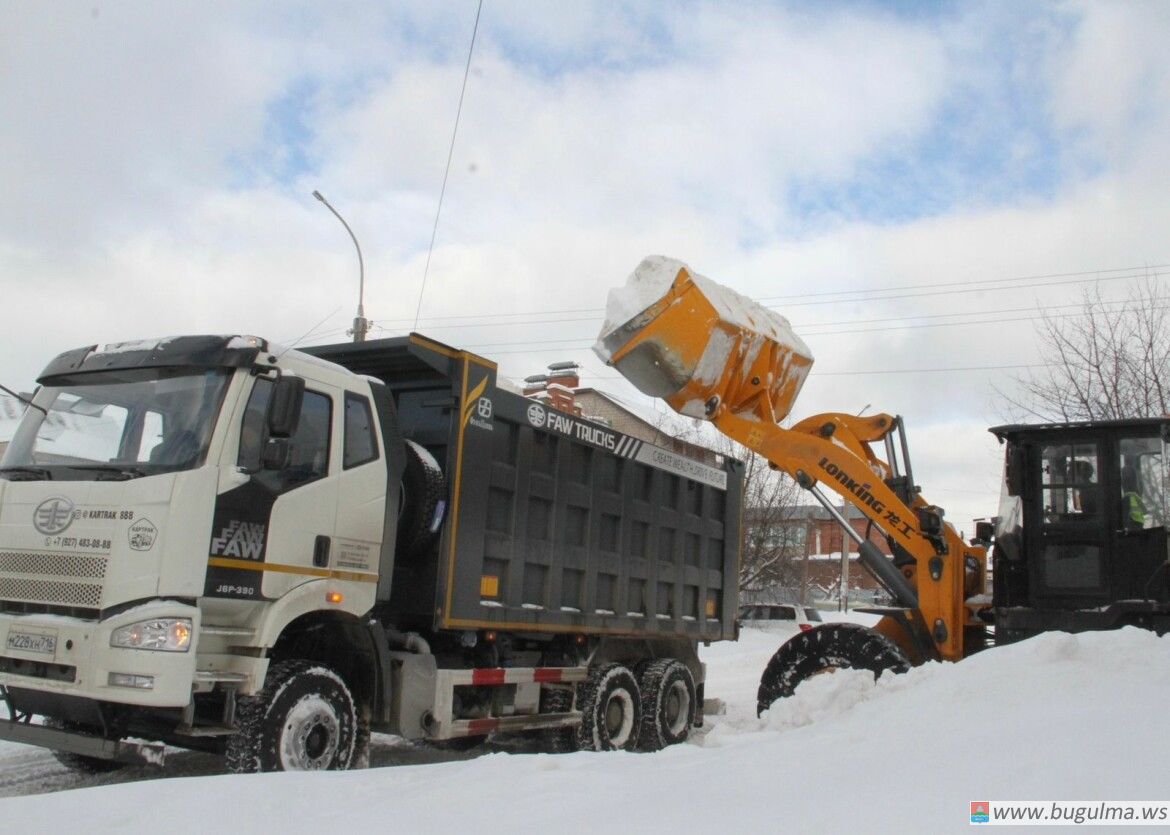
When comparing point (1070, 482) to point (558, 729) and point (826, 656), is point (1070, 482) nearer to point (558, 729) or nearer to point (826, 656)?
point (826, 656)

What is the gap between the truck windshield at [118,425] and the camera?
228 inches

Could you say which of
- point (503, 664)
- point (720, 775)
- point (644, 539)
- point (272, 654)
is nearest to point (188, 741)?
point (272, 654)

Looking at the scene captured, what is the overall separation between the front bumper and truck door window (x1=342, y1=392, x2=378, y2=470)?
62.0 inches

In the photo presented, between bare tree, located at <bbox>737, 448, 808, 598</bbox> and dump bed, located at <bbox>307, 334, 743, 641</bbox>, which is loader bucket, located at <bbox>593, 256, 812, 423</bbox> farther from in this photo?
bare tree, located at <bbox>737, 448, 808, 598</bbox>

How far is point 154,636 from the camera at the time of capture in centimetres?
538

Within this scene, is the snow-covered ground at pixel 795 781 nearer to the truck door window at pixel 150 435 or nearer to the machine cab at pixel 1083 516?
the truck door window at pixel 150 435

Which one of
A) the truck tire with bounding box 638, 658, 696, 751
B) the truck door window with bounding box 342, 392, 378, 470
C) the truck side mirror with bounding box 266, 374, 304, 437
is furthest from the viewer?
the truck tire with bounding box 638, 658, 696, 751

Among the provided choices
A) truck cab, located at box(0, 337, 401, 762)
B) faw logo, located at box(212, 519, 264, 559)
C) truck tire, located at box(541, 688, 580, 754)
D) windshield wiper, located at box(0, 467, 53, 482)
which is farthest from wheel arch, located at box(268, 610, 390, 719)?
truck tire, located at box(541, 688, 580, 754)

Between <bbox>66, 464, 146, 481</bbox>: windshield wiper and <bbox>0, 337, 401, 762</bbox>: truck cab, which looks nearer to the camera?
<bbox>0, 337, 401, 762</bbox>: truck cab

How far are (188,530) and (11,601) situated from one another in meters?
1.22

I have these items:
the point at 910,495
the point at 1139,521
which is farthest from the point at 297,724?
the point at 1139,521

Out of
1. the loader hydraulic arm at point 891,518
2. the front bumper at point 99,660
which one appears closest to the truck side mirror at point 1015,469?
the loader hydraulic arm at point 891,518

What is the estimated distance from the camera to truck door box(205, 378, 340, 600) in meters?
5.82

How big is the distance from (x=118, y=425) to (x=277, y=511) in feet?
3.36
